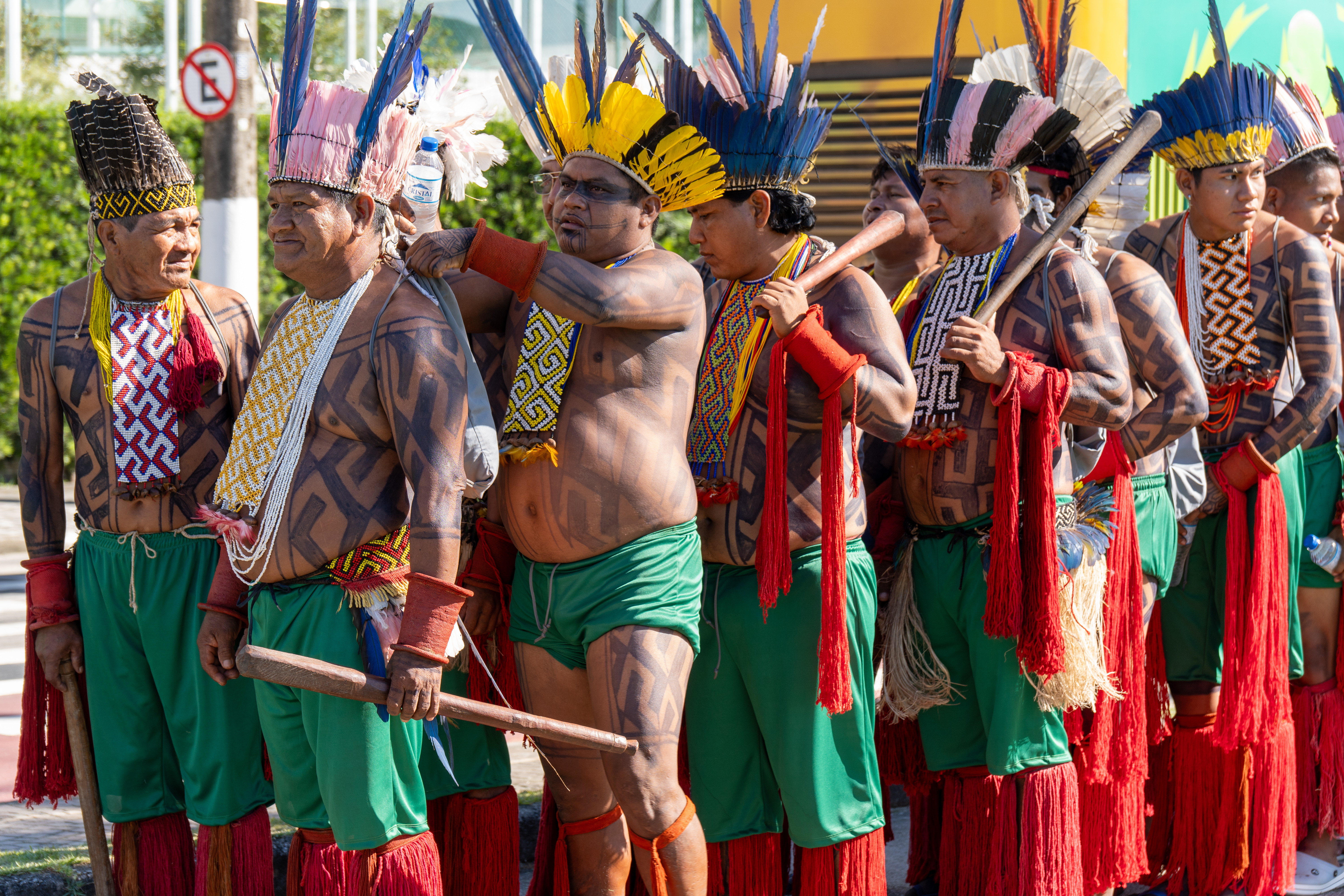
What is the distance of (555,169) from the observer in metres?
3.13

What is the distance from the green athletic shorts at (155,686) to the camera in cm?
346

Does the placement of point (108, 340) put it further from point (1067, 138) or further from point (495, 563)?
point (1067, 138)

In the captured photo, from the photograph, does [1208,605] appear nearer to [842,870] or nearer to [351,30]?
[842,870]

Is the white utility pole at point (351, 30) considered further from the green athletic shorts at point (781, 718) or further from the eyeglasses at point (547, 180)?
the green athletic shorts at point (781, 718)

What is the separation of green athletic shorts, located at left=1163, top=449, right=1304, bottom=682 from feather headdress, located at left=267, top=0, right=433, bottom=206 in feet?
8.98

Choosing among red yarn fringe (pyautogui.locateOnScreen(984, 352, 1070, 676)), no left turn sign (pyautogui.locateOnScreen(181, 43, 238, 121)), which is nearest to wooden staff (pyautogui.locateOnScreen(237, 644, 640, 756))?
red yarn fringe (pyautogui.locateOnScreen(984, 352, 1070, 676))

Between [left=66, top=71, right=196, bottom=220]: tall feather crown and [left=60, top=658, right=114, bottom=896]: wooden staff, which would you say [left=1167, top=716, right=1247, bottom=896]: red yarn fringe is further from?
[left=66, top=71, right=196, bottom=220]: tall feather crown

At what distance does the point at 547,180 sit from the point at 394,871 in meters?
1.46

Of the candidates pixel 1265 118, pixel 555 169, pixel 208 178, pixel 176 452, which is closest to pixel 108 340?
pixel 176 452

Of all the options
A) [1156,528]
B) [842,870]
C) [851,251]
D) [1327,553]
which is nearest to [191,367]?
[851,251]

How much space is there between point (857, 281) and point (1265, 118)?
5.28ft

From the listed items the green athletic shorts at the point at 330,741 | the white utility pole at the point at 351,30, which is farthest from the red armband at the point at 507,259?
the white utility pole at the point at 351,30

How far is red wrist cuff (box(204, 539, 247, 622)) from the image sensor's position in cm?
306

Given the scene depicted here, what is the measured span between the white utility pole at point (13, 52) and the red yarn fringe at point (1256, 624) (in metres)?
13.3
